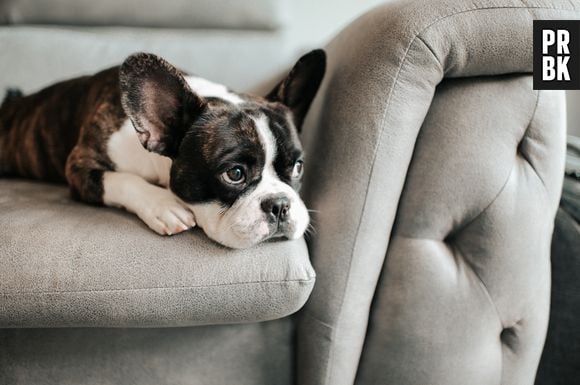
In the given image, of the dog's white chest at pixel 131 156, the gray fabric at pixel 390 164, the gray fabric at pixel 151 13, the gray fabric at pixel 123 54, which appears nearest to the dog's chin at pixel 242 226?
the gray fabric at pixel 390 164

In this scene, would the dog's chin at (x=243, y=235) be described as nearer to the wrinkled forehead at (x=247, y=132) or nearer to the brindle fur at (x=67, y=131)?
the wrinkled forehead at (x=247, y=132)

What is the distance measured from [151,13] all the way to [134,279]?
4.88 feet

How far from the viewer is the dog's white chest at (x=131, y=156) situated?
137 centimetres

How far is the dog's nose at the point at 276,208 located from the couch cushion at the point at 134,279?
0.07m

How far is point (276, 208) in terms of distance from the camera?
3.71 ft

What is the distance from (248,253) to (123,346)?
39cm

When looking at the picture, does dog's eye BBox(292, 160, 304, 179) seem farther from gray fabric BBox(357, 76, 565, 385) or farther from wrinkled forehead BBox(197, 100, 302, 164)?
gray fabric BBox(357, 76, 565, 385)

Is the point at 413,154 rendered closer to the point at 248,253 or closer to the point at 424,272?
the point at 424,272

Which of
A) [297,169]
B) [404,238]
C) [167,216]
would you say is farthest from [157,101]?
[404,238]

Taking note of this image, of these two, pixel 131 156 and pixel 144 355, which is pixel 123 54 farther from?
pixel 144 355

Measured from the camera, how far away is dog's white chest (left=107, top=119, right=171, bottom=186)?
4.49 ft

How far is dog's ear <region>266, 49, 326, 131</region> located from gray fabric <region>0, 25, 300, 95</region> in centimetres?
62

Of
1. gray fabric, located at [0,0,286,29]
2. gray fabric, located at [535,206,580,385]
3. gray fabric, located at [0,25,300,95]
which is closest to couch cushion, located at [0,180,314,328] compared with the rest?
gray fabric, located at [535,206,580,385]

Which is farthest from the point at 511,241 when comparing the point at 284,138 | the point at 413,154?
the point at 284,138
